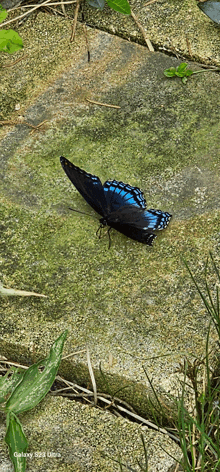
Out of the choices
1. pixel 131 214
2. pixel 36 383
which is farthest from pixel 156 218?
pixel 36 383

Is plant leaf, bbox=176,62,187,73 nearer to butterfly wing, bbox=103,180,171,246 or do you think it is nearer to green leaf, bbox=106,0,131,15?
green leaf, bbox=106,0,131,15

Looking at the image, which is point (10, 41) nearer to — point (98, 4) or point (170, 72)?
point (98, 4)

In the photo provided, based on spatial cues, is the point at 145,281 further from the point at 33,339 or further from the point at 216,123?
the point at 216,123

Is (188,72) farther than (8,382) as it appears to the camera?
Yes

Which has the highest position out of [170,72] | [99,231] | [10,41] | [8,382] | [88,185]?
[10,41]

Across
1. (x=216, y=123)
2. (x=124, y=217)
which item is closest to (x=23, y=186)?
(x=124, y=217)

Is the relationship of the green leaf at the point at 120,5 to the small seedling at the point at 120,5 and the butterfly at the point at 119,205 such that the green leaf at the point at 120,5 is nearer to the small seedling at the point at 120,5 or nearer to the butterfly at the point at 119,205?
the small seedling at the point at 120,5
